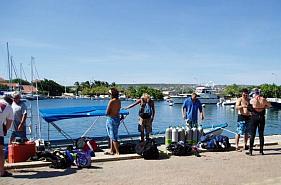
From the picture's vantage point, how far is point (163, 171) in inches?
344

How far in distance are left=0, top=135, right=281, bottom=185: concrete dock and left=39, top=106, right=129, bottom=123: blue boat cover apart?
2035 mm

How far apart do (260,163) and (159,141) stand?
4.65 metres

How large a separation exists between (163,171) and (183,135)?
399 cm

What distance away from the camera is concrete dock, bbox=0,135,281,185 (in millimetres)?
7805

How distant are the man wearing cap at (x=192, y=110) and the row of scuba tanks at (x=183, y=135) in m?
0.28

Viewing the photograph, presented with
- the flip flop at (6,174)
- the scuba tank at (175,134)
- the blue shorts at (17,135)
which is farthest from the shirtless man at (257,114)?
the flip flop at (6,174)

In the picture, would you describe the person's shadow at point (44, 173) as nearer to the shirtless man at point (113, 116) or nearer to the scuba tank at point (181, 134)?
the shirtless man at point (113, 116)

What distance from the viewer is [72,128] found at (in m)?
34.3

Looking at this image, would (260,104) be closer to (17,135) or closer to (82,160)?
(82,160)

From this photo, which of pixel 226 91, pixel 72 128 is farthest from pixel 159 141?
pixel 226 91

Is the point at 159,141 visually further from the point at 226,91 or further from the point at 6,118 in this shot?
the point at 226,91

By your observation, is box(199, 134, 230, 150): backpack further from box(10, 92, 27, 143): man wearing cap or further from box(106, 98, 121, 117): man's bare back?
box(10, 92, 27, 143): man wearing cap

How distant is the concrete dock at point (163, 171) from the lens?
25.6 ft

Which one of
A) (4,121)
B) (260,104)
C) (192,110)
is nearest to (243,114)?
(260,104)
